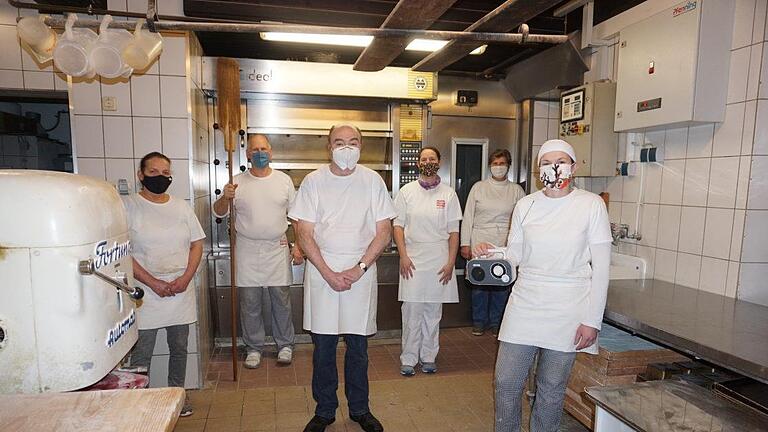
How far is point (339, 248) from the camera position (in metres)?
2.28

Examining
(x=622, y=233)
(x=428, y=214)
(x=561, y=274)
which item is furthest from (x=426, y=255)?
(x=561, y=274)

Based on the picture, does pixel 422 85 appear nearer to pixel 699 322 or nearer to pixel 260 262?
pixel 260 262

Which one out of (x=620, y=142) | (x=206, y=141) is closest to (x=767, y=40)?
(x=620, y=142)

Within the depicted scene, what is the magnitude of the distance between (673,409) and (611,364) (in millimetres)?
574

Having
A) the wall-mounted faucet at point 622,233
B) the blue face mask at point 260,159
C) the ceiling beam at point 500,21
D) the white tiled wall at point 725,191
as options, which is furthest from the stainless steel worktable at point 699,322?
the blue face mask at point 260,159

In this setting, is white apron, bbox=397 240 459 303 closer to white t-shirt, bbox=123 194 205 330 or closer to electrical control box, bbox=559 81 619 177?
electrical control box, bbox=559 81 619 177

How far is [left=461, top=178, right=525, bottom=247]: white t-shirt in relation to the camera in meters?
3.75

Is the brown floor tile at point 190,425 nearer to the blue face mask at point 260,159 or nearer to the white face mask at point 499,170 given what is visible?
the blue face mask at point 260,159

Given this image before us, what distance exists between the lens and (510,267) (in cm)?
201

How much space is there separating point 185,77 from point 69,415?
2451 mm

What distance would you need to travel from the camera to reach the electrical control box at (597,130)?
303 cm

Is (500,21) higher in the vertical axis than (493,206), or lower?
higher

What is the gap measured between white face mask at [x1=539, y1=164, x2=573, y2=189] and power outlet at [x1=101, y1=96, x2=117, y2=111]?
2.60 meters

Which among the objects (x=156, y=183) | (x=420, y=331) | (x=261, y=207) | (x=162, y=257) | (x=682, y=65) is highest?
(x=682, y=65)
